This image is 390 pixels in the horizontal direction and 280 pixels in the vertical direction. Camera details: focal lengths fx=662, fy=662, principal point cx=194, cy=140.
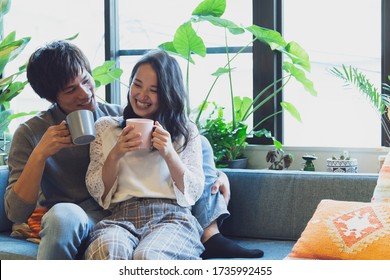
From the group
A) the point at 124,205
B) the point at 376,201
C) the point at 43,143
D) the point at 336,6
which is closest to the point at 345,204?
the point at 376,201

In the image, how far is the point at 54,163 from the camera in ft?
8.45

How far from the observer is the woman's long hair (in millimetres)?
2436

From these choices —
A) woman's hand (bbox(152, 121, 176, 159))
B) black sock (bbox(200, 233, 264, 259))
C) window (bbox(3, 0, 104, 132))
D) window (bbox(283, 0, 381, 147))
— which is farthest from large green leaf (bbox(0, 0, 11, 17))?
black sock (bbox(200, 233, 264, 259))

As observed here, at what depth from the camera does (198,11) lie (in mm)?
3510

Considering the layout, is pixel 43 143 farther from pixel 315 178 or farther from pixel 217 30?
pixel 217 30

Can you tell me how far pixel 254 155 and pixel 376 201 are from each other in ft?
4.91

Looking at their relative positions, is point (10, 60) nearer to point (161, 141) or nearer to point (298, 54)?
point (298, 54)

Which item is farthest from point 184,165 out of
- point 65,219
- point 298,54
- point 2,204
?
point 298,54

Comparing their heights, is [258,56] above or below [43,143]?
above

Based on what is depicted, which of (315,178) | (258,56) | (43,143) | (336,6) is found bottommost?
(315,178)

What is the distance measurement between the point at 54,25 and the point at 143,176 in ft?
8.42
